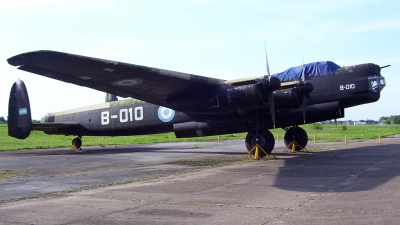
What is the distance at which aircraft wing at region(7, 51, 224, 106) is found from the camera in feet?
38.2

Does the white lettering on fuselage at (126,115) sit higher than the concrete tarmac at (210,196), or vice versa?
the white lettering on fuselage at (126,115)

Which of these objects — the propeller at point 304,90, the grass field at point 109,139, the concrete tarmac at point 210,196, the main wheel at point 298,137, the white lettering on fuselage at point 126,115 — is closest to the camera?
the concrete tarmac at point 210,196

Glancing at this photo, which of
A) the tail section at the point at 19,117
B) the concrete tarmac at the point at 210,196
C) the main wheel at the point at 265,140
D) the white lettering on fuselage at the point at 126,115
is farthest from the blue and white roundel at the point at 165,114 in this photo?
the concrete tarmac at the point at 210,196

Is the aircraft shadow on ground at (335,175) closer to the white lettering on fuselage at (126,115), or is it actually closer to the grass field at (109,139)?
the white lettering on fuselage at (126,115)

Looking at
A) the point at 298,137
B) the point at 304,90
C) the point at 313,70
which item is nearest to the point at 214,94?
the point at 304,90

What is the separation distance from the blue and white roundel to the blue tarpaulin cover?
18.3 ft

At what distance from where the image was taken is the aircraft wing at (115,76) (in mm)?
11648

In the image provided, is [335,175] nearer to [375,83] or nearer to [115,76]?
[375,83]

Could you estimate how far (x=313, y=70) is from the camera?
17203mm

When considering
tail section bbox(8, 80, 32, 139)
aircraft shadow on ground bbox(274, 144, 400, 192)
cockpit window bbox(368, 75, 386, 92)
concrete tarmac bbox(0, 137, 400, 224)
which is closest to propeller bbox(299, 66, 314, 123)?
cockpit window bbox(368, 75, 386, 92)

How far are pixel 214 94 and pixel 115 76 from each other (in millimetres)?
3586

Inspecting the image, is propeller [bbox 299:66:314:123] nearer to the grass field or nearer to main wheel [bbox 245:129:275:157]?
main wheel [bbox 245:129:275:157]

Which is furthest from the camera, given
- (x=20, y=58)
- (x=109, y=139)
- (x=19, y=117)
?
(x=109, y=139)

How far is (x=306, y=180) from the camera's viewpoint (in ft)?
32.4
